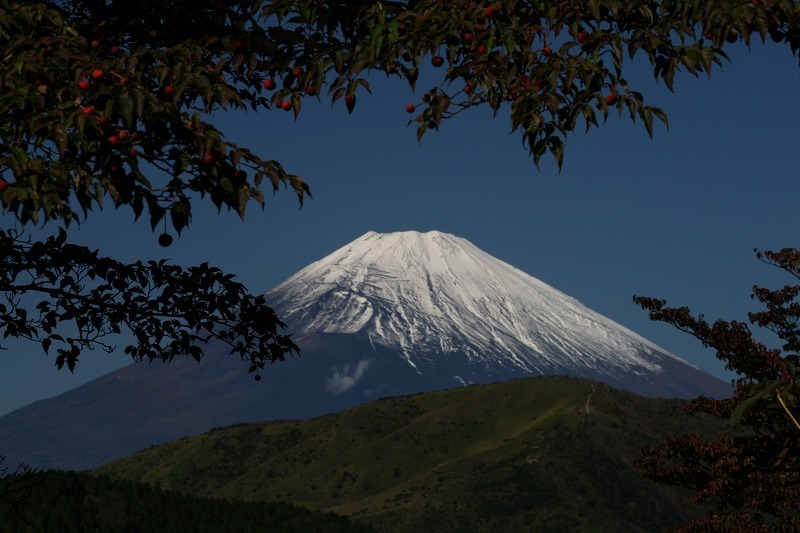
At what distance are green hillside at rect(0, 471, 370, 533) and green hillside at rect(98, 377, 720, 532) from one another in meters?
36.3

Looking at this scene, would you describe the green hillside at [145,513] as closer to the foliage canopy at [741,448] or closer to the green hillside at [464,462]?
the green hillside at [464,462]

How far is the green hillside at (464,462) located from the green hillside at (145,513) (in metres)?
36.3

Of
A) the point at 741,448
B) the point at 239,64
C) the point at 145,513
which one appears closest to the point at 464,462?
the point at 145,513

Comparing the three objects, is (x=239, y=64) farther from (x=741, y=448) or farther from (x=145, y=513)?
(x=145, y=513)

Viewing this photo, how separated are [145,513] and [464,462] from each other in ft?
215

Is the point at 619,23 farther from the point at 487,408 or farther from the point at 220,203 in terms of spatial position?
the point at 487,408

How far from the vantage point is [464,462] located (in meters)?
159

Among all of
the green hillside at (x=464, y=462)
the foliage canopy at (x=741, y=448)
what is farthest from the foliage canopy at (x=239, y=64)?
the green hillside at (x=464, y=462)

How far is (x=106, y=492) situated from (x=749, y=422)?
8792 cm

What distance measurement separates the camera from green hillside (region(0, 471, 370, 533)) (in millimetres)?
94938

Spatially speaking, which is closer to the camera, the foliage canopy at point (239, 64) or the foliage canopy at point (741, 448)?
the foliage canopy at point (239, 64)

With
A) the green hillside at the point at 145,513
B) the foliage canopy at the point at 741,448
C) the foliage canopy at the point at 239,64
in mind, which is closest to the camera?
the foliage canopy at the point at 239,64

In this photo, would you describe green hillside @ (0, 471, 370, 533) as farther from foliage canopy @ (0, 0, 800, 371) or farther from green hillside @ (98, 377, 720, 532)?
foliage canopy @ (0, 0, 800, 371)

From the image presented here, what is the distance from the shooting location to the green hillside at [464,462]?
5463 inches
